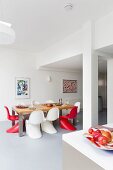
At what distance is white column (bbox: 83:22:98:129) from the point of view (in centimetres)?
284

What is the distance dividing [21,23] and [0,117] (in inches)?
143

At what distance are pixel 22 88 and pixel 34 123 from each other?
8.52 feet

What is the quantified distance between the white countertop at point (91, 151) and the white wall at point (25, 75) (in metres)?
4.53

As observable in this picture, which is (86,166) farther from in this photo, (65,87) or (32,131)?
(65,87)

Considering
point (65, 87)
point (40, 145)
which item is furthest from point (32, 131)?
point (65, 87)

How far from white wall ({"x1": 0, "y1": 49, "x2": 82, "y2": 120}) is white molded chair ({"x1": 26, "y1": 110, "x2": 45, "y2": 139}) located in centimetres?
222

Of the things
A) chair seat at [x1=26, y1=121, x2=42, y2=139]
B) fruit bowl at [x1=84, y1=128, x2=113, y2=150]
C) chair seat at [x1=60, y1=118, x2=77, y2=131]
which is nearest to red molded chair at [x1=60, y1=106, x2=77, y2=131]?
chair seat at [x1=60, y1=118, x2=77, y2=131]

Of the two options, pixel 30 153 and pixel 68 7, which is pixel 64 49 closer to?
pixel 68 7

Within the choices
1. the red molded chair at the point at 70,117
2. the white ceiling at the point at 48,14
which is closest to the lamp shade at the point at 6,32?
the white ceiling at the point at 48,14

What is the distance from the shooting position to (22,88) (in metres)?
5.57

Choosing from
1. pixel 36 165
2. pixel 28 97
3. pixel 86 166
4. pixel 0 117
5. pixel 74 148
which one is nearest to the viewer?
pixel 86 166

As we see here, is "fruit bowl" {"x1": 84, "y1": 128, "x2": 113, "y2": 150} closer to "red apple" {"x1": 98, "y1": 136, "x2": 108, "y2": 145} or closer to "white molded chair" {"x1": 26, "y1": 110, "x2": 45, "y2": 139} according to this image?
"red apple" {"x1": 98, "y1": 136, "x2": 108, "y2": 145}

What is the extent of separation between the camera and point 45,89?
20.2ft

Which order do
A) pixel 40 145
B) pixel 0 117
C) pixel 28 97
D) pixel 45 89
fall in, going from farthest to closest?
pixel 45 89 < pixel 28 97 < pixel 0 117 < pixel 40 145
